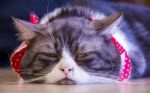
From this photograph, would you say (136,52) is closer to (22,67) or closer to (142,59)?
(142,59)

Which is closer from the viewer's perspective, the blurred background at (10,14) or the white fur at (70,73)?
the white fur at (70,73)

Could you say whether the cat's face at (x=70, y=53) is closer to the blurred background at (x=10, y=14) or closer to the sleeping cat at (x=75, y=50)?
the sleeping cat at (x=75, y=50)

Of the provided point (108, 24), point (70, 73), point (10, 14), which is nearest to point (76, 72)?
point (70, 73)

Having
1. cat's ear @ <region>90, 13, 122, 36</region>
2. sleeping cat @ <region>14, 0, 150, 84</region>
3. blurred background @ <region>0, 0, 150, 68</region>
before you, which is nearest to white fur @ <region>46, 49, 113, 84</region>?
sleeping cat @ <region>14, 0, 150, 84</region>

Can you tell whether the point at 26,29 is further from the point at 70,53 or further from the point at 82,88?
the point at 82,88

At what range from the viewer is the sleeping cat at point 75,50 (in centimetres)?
126

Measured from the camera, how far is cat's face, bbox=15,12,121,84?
125 cm

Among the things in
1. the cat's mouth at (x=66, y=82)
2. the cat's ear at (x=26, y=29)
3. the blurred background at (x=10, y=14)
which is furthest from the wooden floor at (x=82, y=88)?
the blurred background at (x=10, y=14)

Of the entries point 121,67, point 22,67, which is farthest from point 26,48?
point 121,67

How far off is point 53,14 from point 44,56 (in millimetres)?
235

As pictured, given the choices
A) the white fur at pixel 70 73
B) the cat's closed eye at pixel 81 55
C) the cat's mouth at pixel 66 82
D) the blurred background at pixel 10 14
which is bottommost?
the cat's mouth at pixel 66 82

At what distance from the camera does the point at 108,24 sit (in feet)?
4.20

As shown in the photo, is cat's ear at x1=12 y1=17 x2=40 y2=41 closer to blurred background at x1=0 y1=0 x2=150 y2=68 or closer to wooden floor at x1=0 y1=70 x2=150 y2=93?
wooden floor at x1=0 y1=70 x2=150 y2=93

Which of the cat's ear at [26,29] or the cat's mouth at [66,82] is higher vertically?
the cat's ear at [26,29]
